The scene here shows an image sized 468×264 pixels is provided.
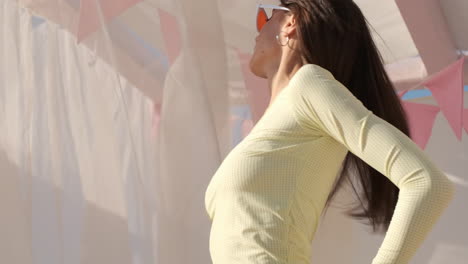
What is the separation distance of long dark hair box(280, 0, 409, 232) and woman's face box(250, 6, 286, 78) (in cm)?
4

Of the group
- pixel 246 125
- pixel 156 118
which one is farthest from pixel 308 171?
pixel 246 125

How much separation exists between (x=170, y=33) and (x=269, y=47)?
0.39 metres

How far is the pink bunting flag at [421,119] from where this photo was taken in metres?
2.55

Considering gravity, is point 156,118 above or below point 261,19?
below

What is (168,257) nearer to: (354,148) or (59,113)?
(59,113)

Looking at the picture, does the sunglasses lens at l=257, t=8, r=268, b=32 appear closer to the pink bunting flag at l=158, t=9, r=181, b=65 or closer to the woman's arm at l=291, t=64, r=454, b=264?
the pink bunting flag at l=158, t=9, r=181, b=65

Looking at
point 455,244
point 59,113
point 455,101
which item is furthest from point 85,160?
point 455,244

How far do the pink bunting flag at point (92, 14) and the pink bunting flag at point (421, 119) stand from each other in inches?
45.4

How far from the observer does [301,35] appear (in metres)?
1.44

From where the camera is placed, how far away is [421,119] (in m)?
2.57

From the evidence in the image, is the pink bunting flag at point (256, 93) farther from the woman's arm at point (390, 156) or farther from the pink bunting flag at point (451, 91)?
the woman's arm at point (390, 156)

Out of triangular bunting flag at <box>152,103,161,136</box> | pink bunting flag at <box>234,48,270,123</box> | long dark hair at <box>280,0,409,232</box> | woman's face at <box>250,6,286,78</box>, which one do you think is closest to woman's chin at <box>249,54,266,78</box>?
woman's face at <box>250,6,286,78</box>

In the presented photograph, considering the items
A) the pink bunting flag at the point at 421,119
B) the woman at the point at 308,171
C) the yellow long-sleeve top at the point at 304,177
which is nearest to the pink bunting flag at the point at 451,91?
the pink bunting flag at the point at 421,119

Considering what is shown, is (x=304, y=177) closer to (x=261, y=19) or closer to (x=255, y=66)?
(x=255, y=66)
